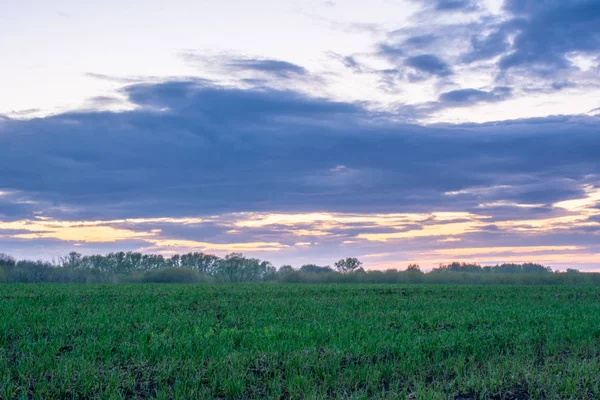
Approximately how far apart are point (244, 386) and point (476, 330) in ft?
30.5

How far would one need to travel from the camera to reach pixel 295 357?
11.5 m

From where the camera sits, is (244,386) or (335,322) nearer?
(244,386)

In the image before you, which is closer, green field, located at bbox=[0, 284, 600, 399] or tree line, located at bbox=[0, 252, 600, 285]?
green field, located at bbox=[0, 284, 600, 399]

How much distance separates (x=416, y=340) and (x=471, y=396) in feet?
14.1

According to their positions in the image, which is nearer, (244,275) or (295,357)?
(295,357)

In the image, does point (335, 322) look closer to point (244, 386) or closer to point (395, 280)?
point (244, 386)

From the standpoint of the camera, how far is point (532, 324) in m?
18.6

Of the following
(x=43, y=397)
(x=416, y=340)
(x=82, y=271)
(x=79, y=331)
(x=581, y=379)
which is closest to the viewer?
(x=43, y=397)

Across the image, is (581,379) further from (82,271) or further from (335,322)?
(82,271)

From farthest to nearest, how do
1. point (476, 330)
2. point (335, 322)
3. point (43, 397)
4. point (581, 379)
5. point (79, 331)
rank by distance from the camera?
point (335, 322) → point (476, 330) → point (79, 331) → point (581, 379) → point (43, 397)

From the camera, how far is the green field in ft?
31.7

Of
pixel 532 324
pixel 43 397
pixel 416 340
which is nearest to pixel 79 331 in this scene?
pixel 43 397

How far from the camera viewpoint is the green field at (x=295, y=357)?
966cm

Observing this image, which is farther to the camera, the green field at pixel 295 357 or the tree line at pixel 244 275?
the tree line at pixel 244 275
